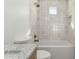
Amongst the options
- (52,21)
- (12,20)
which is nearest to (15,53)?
(12,20)

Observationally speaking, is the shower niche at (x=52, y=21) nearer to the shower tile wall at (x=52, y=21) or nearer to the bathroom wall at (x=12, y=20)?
the shower tile wall at (x=52, y=21)

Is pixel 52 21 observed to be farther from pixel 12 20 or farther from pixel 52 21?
pixel 12 20

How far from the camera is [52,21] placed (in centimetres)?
438

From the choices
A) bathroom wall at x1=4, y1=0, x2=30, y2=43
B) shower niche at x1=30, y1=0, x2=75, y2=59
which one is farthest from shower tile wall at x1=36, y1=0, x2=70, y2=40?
bathroom wall at x1=4, y1=0, x2=30, y2=43

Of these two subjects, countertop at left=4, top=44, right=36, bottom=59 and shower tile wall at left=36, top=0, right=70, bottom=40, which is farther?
shower tile wall at left=36, top=0, right=70, bottom=40

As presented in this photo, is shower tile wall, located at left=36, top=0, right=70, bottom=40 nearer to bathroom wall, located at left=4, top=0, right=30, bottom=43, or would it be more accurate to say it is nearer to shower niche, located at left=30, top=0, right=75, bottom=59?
shower niche, located at left=30, top=0, right=75, bottom=59

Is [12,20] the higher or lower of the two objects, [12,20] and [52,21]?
the lower

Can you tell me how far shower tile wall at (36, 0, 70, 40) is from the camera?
4.31 metres

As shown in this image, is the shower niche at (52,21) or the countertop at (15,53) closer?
the countertop at (15,53)

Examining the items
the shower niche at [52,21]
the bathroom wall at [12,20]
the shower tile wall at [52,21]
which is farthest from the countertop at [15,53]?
the shower tile wall at [52,21]

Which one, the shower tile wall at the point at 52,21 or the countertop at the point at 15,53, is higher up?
the shower tile wall at the point at 52,21

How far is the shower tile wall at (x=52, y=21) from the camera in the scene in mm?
4312

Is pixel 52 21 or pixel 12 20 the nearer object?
pixel 12 20
